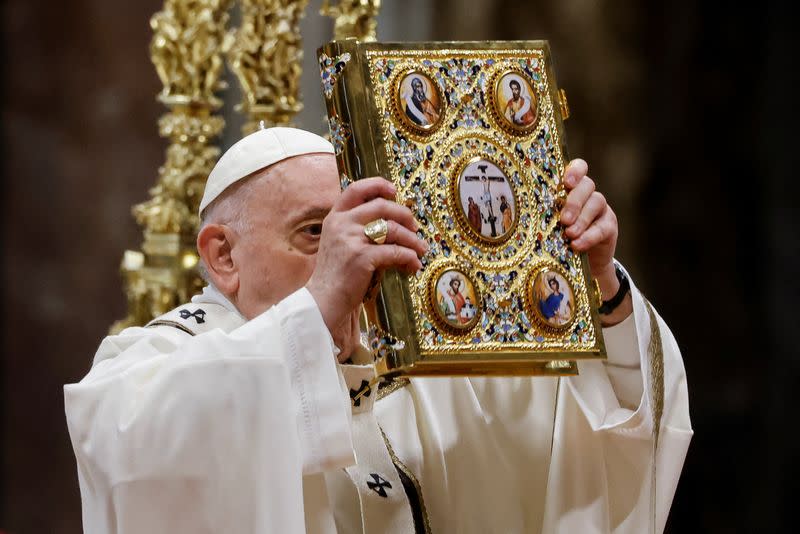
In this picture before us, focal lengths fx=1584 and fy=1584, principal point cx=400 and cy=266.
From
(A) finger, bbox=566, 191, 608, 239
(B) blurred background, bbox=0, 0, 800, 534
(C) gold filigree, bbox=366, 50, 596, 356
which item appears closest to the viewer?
(C) gold filigree, bbox=366, 50, 596, 356

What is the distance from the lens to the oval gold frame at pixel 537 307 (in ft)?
10.5

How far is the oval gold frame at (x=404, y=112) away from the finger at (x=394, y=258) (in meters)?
0.29

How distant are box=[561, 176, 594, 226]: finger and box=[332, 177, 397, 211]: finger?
1.47ft

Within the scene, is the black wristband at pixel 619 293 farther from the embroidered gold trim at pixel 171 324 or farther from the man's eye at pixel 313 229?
the embroidered gold trim at pixel 171 324

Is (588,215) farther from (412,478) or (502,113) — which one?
(412,478)

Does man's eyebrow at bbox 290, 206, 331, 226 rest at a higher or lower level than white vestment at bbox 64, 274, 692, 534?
higher

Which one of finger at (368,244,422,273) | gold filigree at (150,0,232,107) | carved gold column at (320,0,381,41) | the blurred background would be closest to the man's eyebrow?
finger at (368,244,422,273)

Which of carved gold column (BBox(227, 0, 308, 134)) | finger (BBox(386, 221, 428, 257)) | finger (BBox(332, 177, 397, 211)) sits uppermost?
carved gold column (BBox(227, 0, 308, 134))

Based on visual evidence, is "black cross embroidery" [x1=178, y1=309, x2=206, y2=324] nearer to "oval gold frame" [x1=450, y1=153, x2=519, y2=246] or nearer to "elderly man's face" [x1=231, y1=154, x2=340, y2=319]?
"elderly man's face" [x1=231, y1=154, x2=340, y2=319]

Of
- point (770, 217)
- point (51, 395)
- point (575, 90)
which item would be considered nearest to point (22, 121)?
point (51, 395)

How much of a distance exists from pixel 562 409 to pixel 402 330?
77 centimetres

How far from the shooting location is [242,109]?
16.1 ft

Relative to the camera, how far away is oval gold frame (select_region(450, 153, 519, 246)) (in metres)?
3.20

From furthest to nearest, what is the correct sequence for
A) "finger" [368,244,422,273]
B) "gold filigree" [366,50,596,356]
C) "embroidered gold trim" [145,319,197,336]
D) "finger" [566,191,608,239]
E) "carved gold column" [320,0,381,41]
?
1. "carved gold column" [320,0,381,41]
2. "embroidered gold trim" [145,319,197,336]
3. "finger" [566,191,608,239]
4. "gold filigree" [366,50,596,356]
5. "finger" [368,244,422,273]
